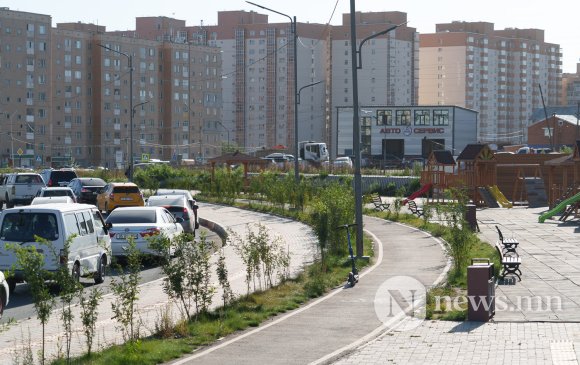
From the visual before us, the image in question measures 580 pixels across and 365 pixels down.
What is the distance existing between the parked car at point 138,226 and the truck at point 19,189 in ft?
74.1

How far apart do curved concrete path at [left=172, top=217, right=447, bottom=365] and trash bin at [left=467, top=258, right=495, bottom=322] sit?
1.38 meters

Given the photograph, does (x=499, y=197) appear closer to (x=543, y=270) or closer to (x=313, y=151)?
(x=543, y=270)

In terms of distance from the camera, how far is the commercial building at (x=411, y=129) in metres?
91.3

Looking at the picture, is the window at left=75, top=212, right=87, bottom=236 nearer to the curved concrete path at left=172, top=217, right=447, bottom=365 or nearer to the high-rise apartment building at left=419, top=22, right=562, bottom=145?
the curved concrete path at left=172, top=217, right=447, bottom=365

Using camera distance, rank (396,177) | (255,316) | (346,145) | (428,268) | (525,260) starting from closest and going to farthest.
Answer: (255,316), (428,268), (525,260), (396,177), (346,145)

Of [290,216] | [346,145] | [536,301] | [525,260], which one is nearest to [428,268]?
[525,260]

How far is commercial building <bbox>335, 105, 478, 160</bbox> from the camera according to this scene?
3595 inches

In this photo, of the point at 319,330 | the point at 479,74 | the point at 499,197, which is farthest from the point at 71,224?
the point at 479,74

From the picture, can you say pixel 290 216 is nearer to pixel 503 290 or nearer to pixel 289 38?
pixel 503 290

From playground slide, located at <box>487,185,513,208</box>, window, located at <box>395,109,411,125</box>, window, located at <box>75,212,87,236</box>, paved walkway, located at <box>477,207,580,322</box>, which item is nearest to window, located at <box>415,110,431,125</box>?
window, located at <box>395,109,411,125</box>

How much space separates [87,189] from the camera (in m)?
45.4

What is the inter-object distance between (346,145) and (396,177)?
33565 millimetres

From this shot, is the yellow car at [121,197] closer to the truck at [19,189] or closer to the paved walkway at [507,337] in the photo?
the truck at [19,189]

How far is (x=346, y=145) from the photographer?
95062 mm
